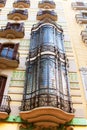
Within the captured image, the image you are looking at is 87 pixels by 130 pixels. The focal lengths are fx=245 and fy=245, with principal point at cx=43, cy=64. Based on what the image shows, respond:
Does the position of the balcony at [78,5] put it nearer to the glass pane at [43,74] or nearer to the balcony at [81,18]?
the balcony at [81,18]

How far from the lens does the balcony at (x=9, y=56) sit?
11.8m

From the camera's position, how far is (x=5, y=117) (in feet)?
30.4

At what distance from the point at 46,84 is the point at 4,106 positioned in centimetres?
190

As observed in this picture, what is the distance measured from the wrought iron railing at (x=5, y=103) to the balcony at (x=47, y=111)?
2.01 feet

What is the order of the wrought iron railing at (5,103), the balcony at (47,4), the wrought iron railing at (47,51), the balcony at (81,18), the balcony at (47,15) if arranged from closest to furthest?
the wrought iron railing at (5,103)
the wrought iron railing at (47,51)
the balcony at (81,18)
the balcony at (47,15)
the balcony at (47,4)

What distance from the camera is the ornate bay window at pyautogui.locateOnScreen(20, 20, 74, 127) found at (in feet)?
29.2

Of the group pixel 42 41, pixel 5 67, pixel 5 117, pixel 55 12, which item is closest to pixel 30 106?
pixel 5 117

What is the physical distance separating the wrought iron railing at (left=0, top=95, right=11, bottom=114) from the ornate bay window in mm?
624

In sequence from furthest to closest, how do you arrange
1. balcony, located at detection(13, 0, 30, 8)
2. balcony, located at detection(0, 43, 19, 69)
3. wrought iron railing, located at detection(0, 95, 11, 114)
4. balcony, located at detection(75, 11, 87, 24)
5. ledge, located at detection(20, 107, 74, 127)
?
balcony, located at detection(13, 0, 30, 8)
balcony, located at detection(75, 11, 87, 24)
balcony, located at detection(0, 43, 19, 69)
wrought iron railing, located at detection(0, 95, 11, 114)
ledge, located at detection(20, 107, 74, 127)

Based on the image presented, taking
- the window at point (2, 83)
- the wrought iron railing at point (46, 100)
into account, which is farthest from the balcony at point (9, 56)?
the wrought iron railing at point (46, 100)

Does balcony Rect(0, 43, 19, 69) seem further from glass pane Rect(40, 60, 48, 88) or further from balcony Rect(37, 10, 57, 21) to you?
balcony Rect(37, 10, 57, 21)

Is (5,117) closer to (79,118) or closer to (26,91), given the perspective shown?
(26,91)

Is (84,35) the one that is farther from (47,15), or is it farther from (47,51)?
(47,51)

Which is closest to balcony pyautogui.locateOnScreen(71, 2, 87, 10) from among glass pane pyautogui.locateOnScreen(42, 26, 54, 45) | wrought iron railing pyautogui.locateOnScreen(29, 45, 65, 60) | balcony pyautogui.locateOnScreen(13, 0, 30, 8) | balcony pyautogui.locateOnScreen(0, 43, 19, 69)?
balcony pyautogui.locateOnScreen(13, 0, 30, 8)
